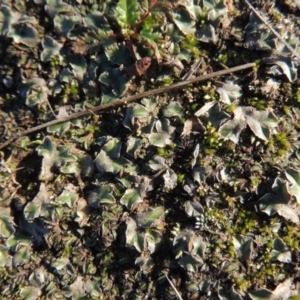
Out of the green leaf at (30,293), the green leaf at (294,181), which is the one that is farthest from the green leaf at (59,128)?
the green leaf at (294,181)

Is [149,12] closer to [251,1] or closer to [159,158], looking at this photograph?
[251,1]

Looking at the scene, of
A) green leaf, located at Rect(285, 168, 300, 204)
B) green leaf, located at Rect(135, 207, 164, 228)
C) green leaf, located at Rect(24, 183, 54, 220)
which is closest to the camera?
green leaf, located at Rect(285, 168, 300, 204)

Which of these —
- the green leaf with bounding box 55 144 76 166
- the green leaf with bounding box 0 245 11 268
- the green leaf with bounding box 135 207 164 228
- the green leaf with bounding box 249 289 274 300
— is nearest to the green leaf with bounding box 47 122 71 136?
the green leaf with bounding box 55 144 76 166

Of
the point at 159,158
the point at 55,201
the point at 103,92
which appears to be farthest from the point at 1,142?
the point at 159,158

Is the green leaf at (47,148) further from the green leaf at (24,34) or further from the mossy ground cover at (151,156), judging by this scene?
the green leaf at (24,34)

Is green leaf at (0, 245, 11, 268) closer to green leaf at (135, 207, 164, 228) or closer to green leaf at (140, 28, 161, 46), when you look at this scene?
green leaf at (135, 207, 164, 228)

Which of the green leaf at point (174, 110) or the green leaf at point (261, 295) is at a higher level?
the green leaf at point (174, 110)

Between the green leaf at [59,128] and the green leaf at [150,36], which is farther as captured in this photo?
the green leaf at [59,128]

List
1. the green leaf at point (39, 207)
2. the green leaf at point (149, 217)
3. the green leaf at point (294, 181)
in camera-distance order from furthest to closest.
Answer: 1. the green leaf at point (39, 207)
2. the green leaf at point (149, 217)
3. the green leaf at point (294, 181)
